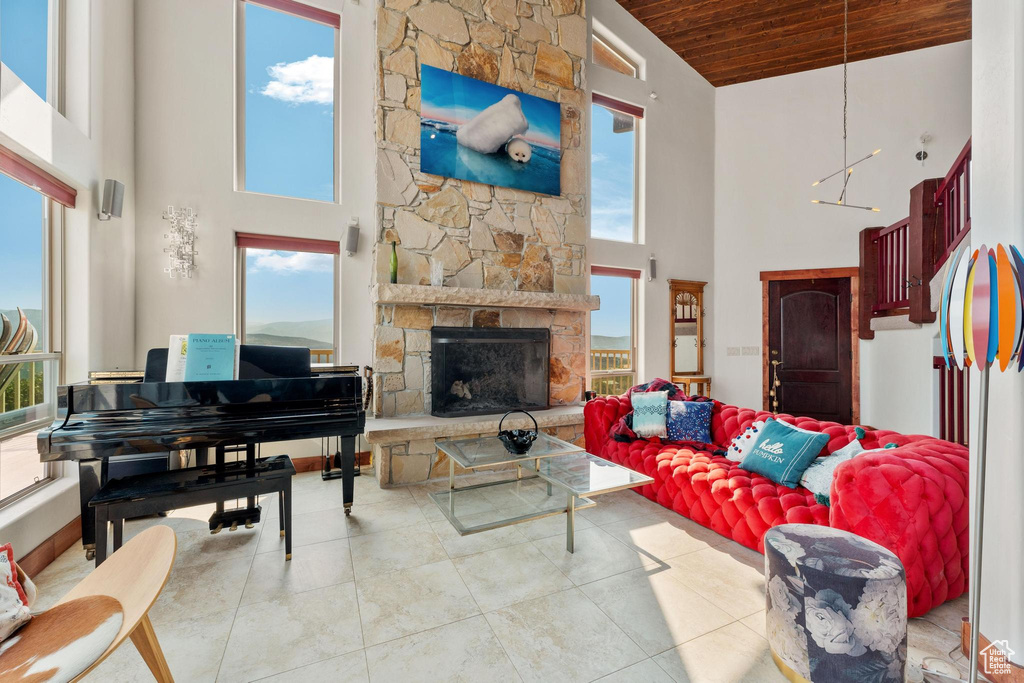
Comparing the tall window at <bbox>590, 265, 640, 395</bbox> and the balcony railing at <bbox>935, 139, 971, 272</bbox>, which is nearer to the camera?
the balcony railing at <bbox>935, 139, 971, 272</bbox>

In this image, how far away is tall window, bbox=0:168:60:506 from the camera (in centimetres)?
227

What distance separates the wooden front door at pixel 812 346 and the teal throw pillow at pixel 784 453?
3477mm

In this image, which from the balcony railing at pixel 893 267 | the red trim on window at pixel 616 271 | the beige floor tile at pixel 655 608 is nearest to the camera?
the beige floor tile at pixel 655 608

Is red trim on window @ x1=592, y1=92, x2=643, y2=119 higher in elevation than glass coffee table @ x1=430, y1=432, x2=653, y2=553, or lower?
higher

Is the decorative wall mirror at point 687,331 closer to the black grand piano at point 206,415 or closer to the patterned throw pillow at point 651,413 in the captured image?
the patterned throw pillow at point 651,413

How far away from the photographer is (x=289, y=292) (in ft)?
13.2

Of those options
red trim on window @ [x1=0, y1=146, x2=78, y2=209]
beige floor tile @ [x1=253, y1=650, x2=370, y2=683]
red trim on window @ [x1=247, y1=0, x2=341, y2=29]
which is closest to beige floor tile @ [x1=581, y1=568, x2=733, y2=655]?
beige floor tile @ [x1=253, y1=650, x2=370, y2=683]

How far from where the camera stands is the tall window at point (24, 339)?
227 centimetres

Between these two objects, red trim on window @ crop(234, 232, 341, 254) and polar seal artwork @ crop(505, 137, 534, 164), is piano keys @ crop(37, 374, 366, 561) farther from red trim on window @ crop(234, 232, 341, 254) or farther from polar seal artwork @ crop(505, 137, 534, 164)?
polar seal artwork @ crop(505, 137, 534, 164)

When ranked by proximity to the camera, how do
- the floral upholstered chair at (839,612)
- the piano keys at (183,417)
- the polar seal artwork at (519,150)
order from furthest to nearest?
the polar seal artwork at (519,150) < the piano keys at (183,417) < the floral upholstered chair at (839,612)

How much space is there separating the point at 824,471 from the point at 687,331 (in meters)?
3.63

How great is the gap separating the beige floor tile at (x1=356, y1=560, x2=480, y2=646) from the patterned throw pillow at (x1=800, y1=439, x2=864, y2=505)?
1.88 meters

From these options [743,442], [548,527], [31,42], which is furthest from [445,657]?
[31,42]

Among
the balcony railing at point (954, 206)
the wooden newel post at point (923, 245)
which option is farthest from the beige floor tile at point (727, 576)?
the wooden newel post at point (923, 245)
